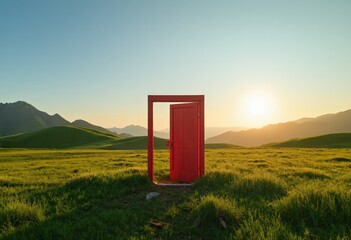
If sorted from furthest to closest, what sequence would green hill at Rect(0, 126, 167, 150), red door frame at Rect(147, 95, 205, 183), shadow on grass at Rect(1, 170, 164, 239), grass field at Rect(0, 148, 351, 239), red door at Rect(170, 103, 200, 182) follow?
green hill at Rect(0, 126, 167, 150), red door at Rect(170, 103, 200, 182), red door frame at Rect(147, 95, 205, 183), shadow on grass at Rect(1, 170, 164, 239), grass field at Rect(0, 148, 351, 239)

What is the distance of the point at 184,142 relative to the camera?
11328 millimetres

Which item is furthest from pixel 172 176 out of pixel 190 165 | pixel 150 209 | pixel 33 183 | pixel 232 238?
pixel 232 238

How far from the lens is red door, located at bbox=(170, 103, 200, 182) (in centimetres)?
1102

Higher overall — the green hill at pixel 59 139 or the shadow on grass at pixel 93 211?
the green hill at pixel 59 139

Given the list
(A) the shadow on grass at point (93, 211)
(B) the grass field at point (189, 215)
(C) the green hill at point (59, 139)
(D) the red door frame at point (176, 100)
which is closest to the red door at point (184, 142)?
(D) the red door frame at point (176, 100)

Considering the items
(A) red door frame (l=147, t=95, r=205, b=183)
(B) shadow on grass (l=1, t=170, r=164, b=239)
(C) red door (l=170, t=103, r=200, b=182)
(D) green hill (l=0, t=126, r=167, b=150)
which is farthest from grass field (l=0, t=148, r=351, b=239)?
(D) green hill (l=0, t=126, r=167, b=150)

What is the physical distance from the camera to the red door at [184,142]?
36.2 feet

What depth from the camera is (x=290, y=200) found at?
20.9 feet

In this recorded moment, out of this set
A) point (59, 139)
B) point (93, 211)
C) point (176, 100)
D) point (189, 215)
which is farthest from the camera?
point (59, 139)

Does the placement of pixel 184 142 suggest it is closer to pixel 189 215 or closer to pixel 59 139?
pixel 189 215

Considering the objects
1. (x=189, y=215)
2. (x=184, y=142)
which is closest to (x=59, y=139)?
(x=184, y=142)

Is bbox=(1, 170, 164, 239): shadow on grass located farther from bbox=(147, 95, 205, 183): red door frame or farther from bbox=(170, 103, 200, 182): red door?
bbox=(170, 103, 200, 182): red door

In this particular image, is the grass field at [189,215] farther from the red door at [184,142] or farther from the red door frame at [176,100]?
the red door at [184,142]

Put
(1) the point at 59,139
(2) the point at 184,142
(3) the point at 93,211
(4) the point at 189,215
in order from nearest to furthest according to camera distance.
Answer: (4) the point at 189,215, (3) the point at 93,211, (2) the point at 184,142, (1) the point at 59,139
